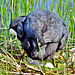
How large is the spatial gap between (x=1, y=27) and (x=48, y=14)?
0.85 m

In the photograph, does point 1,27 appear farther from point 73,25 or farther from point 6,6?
point 73,25

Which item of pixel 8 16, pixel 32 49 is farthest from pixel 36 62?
pixel 8 16

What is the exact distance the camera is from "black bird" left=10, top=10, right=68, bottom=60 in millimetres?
905

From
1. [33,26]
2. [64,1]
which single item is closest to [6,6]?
[64,1]

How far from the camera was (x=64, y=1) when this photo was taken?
64.9 inches

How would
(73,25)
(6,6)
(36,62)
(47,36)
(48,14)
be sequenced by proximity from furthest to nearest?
(73,25)
(6,6)
(36,62)
(48,14)
(47,36)

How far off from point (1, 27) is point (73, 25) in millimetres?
906

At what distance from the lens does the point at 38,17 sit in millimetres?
959

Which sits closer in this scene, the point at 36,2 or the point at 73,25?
the point at 36,2

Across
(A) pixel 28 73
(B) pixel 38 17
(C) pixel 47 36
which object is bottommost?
(A) pixel 28 73

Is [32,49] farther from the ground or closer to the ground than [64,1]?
closer to the ground

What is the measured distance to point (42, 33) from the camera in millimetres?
904

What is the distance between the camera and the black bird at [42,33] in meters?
0.91

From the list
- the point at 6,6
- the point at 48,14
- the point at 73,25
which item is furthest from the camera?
the point at 73,25
